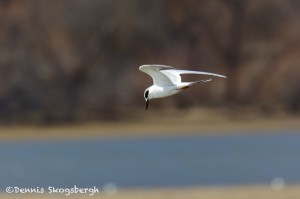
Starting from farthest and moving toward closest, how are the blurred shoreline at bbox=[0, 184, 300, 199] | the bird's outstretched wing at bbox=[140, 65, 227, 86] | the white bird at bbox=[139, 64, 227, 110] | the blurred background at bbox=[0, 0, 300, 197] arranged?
1. the blurred background at bbox=[0, 0, 300, 197]
2. the blurred shoreline at bbox=[0, 184, 300, 199]
3. the bird's outstretched wing at bbox=[140, 65, 227, 86]
4. the white bird at bbox=[139, 64, 227, 110]

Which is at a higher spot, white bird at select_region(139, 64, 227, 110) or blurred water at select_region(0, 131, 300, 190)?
blurred water at select_region(0, 131, 300, 190)

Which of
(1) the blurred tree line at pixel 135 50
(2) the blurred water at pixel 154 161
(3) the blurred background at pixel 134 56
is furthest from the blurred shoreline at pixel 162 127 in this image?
(1) the blurred tree line at pixel 135 50

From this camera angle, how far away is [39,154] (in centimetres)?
2759

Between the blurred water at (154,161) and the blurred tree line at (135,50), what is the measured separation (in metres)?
4.39

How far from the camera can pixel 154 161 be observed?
2436cm

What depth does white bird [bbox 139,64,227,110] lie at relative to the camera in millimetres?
8734

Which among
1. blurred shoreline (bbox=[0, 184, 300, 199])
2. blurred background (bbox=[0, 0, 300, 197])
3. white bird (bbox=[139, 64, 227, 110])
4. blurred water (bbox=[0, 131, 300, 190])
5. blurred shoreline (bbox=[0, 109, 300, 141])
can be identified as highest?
blurred background (bbox=[0, 0, 300, 197])

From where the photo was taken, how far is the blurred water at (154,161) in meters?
20.8

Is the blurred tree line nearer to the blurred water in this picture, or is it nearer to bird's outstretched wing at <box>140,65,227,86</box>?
the blurred water

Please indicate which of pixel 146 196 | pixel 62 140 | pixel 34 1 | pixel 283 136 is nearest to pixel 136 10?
pixel 34 1

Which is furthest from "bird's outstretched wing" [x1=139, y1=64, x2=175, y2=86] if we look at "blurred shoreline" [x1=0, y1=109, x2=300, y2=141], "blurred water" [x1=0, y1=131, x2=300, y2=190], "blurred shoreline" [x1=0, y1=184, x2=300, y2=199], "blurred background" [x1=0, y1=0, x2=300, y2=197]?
"blurred background" [x1=0, y1=0, x2=300, y2=197]

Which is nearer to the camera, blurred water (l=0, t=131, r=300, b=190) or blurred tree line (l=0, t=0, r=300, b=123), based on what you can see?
blurred water (l=0, t=131, r=300, b=190)

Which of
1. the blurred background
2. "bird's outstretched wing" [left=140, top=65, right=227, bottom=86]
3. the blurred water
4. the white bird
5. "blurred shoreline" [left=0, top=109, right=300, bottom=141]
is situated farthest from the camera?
the blurred background

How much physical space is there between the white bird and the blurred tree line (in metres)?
25.5
